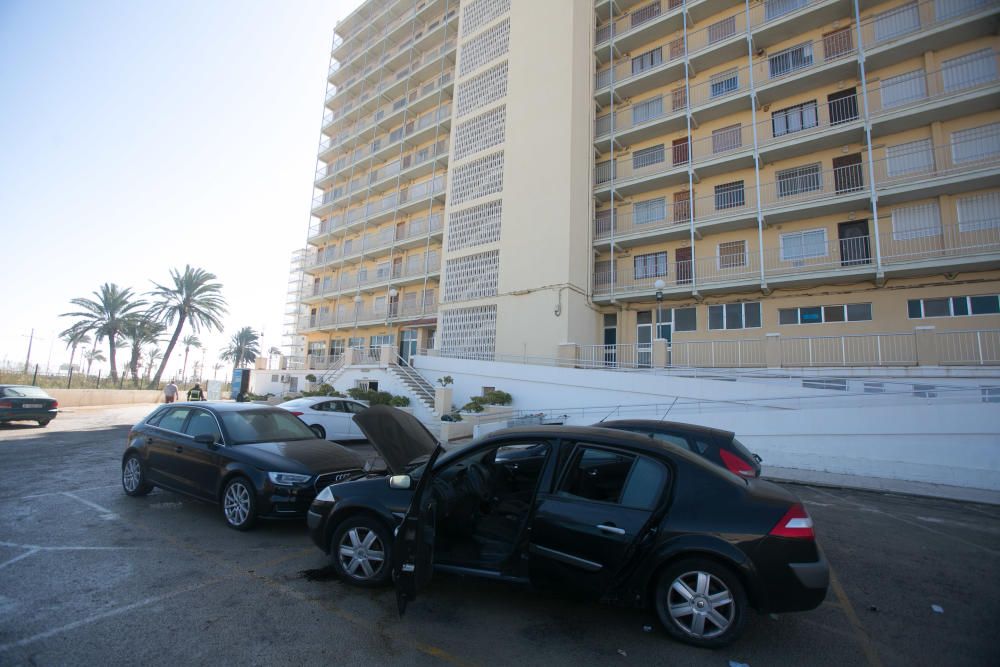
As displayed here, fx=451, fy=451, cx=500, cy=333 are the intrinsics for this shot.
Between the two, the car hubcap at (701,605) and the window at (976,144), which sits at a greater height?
the window at (976,144)

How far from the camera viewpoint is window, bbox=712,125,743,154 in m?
19.8

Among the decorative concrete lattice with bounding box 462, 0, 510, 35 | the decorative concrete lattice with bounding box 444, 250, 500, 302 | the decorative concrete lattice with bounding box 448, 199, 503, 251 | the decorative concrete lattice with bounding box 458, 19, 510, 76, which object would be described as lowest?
the decorative concrete lattice with bounding box 444, 250, 500, 302

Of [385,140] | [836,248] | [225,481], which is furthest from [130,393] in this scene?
[836,248]

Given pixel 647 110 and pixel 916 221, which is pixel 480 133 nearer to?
pixel 647 110

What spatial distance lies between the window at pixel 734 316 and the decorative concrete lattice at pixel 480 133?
13.9 meters

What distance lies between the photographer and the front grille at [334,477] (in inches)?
211

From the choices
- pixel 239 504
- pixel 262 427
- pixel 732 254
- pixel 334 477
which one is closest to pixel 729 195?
pixel 732 254

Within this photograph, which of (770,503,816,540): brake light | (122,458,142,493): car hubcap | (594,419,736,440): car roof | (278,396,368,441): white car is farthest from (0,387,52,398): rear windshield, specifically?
(770,503,816,540): brake light

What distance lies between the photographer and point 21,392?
15.0 m

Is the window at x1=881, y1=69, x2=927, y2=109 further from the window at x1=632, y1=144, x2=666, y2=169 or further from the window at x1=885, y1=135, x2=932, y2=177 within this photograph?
the window at x1=632, y1=144, x2=666, y2=169

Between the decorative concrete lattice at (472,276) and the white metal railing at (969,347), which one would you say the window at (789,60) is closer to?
the white metal railing at (969,347)

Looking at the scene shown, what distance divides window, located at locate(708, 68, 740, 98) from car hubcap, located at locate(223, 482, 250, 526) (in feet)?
76.6

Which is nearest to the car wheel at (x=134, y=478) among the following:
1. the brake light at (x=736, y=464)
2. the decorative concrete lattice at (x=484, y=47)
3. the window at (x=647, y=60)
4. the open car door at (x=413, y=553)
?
the open car door at (x=413, y=553)

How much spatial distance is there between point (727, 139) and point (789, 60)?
152 inches
